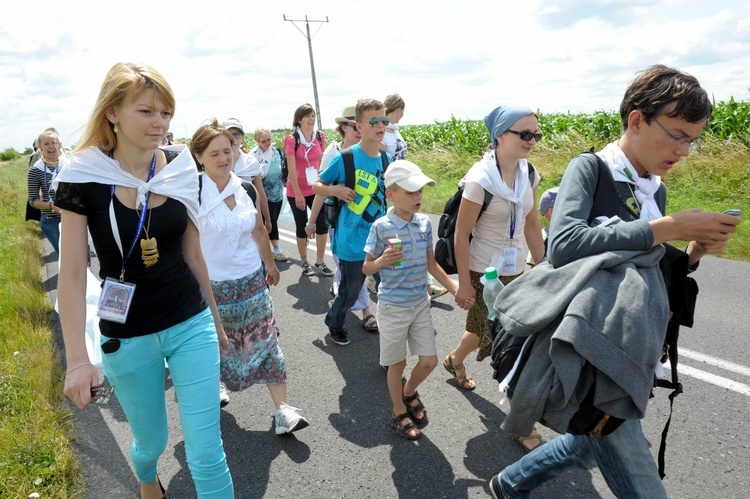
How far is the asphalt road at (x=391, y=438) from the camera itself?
9.45 feet

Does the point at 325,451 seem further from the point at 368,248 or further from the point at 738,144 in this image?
the point at 738,144

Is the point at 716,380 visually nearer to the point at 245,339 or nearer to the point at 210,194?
the point at 245,339

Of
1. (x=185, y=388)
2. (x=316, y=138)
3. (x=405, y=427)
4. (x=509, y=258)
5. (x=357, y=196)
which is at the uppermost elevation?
(x=316, y=138)

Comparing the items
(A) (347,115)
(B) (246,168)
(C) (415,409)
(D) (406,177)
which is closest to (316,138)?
(A) (347,115)

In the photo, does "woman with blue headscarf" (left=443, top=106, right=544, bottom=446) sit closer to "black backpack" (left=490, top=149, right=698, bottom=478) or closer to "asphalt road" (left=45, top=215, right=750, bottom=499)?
"asphalt road" (left=45, top=215, right=750, bottom=499)

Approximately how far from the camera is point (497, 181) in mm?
3174

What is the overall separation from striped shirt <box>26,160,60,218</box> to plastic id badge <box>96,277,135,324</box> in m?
4.87

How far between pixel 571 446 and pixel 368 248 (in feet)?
5.51

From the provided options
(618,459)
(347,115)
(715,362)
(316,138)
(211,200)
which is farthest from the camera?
(316,138)

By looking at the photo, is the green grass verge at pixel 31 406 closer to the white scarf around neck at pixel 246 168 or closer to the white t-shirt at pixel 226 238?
the white t-shirt at pixel 226 238

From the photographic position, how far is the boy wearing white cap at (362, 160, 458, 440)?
3326 mm

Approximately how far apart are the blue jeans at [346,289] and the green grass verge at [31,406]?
6.95ft

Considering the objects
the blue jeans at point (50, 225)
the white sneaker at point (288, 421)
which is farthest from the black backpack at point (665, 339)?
the blue jeans at point (50, 225)

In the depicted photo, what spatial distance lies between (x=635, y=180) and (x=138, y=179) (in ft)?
6.60
